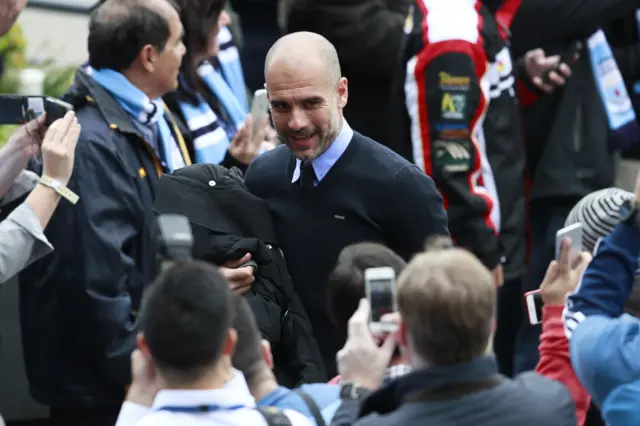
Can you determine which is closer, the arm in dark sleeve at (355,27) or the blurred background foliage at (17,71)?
the arm in dark sleeve at (355,27)

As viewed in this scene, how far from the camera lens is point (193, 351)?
320 cm


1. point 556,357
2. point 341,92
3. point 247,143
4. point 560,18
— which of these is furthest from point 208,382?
point 560,18

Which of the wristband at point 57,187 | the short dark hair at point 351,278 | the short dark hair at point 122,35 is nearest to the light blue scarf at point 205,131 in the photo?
the short dark hair at point 122,35

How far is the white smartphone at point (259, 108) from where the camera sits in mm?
5559

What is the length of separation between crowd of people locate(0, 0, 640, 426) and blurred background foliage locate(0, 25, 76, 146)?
106cm

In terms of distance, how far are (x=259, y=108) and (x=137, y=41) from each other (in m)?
0.54

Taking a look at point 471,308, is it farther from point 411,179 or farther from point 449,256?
point 411,179

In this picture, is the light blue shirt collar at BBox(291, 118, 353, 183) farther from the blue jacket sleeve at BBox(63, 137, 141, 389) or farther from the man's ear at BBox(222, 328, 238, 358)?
the man's ear at BBox(222, 328, 238, 358)

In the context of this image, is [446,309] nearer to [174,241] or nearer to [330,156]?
[174,241]

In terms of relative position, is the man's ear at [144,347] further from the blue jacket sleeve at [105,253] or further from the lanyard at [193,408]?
the blue jacket sleeve at [105,253]

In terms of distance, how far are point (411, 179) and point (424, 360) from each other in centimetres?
136

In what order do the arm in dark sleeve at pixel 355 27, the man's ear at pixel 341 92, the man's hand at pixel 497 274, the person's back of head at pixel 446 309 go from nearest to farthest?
the person's back of head at pixel 446 309 < the man's ear at pixel 341 92 < the man's hand at pixel 497 274 < the arm in dark sleeve at pixel 355 27

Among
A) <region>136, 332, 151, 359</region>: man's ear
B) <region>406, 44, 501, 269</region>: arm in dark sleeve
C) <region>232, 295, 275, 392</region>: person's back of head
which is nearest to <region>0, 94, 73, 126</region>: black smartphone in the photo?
<region>406, 44, 501, 269</region>: arm in dark sleeve

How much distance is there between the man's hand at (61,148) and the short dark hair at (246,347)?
1645 mm
